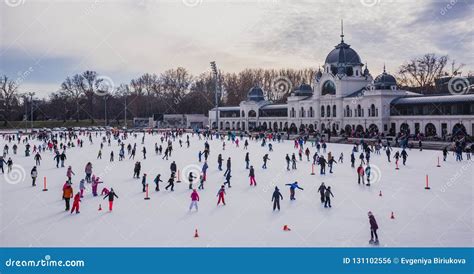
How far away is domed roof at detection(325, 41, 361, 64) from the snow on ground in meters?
43.0

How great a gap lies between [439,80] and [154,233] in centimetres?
8208

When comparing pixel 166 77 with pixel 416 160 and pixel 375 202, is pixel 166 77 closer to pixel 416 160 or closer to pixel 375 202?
pixel 416 160

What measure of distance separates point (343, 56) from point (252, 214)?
2114 inches

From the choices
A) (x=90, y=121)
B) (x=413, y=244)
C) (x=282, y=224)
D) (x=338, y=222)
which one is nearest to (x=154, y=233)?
(x=282, y=224)

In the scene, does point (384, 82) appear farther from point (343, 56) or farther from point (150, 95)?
point (150, 95)

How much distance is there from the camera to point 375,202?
15.3 metres

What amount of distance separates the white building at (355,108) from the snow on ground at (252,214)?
24666 mm

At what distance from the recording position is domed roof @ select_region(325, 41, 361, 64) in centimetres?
6319

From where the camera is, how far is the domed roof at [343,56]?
2488 inches

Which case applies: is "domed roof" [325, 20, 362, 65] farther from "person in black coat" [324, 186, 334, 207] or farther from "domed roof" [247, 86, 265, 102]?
"person in black coat" [324, 186, 334, 207]

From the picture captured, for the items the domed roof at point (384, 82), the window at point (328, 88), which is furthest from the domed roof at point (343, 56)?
the domed roof at point (384, 82)

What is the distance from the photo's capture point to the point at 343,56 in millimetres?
63344

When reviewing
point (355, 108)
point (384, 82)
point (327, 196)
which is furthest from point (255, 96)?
point (327, 196)

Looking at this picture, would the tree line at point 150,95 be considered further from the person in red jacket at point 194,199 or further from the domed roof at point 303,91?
the person in red jacket at point 194,199
